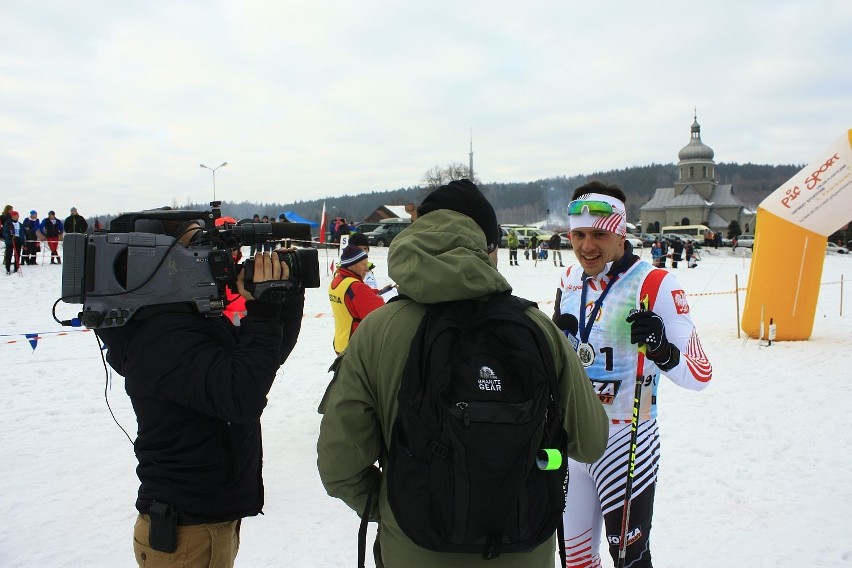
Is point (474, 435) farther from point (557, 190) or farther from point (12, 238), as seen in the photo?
point (557, 190)

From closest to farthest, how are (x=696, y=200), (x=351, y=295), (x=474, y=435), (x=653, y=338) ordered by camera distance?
1. (x=474, y=435)
2. (x=653, y=338)
3. (x=351, y=295)
4. (x=696, y=200)

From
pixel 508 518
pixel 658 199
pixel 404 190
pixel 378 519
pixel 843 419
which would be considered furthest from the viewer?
pixel 404 190

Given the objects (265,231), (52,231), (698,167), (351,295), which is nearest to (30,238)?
(52,231)

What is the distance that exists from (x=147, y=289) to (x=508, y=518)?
1.41 m

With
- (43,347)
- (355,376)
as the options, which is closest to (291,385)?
(43,347)

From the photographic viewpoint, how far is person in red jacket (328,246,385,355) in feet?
17.0

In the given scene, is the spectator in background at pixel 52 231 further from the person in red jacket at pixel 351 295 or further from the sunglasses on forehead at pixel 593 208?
the sunglasses on forehead at pixel 593 208

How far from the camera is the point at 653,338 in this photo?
266 cm

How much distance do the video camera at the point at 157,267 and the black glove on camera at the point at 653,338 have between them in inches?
58.8

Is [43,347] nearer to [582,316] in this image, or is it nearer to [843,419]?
[582,316]

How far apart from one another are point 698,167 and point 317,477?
3906 inches

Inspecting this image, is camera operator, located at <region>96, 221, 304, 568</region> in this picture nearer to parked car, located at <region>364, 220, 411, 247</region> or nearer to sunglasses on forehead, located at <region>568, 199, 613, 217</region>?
sunglasses on forehead, located at <region>568, 199, 613, 217</region>

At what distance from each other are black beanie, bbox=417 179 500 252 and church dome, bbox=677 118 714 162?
10110 centimetres

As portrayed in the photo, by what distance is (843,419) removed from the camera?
6277 mm
